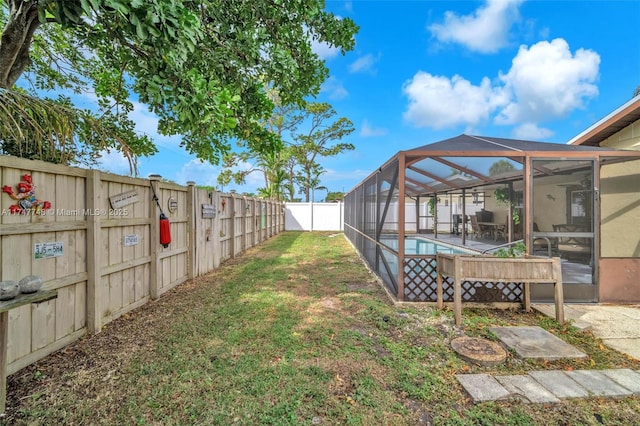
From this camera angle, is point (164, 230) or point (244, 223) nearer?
point (164, 230)

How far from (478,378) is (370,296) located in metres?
2.33

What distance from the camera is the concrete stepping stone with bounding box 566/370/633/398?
2158 millimetres

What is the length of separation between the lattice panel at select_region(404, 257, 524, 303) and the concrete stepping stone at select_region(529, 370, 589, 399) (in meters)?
1.72

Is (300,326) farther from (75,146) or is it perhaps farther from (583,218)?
(583,218)

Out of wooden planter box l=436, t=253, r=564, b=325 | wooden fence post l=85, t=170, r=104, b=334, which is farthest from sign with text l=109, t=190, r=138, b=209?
wooden planter box l=436, t=253, r=564, b=325

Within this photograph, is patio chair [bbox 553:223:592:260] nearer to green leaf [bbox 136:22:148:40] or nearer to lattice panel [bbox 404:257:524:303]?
lattice panel [bbox 404:257:524:303]

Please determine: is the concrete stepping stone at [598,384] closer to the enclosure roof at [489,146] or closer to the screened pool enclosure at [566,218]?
the screened pool enclosure at [566,218]

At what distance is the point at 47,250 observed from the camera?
2623 millimetres

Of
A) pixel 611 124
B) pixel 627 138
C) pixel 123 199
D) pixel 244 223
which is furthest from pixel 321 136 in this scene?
pixel 123 199

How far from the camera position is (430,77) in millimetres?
16844

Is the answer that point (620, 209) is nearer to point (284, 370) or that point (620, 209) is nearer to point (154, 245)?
point (284, 370)

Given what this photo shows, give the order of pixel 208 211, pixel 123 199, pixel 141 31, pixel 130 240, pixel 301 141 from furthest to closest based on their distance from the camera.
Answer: pixel 301 141
pixel 208 211
pixel 130 240
pixel 123 199
pixel 141 31

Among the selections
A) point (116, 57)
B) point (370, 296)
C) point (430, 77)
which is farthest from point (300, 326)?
point (430, 77)

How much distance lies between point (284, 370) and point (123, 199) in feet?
9.57
